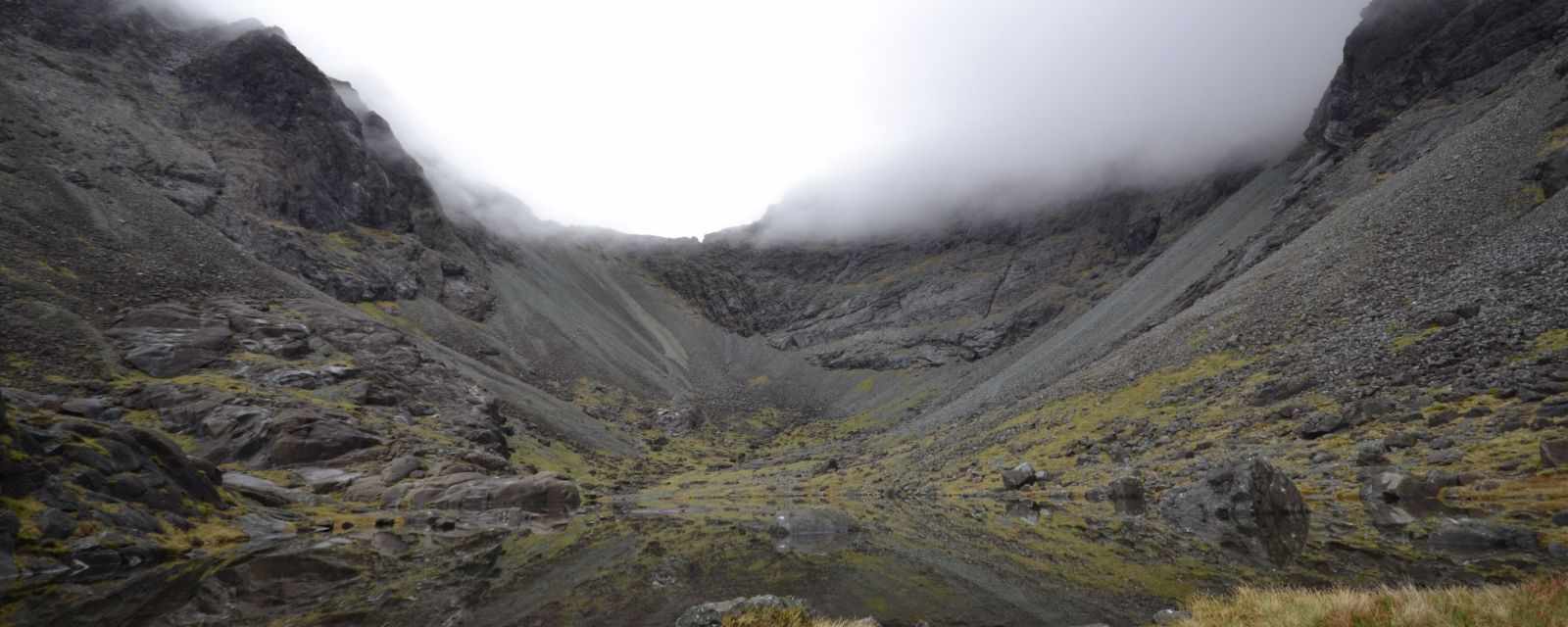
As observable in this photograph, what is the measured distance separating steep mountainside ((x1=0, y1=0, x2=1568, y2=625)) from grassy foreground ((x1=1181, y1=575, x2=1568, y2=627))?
30.2ft

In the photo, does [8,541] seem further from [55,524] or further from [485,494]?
[485,494]

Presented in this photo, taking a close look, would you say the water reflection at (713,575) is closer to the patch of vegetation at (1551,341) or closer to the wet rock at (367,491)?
the wet rock at (367,491)

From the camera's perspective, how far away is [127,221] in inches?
3287

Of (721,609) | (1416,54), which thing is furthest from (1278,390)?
(1416,54)

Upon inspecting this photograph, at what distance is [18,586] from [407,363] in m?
73.4

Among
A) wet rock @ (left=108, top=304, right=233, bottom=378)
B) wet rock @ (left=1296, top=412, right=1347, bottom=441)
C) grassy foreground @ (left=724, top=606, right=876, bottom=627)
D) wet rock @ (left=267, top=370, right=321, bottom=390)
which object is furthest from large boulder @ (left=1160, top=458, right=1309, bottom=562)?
wet rock @ (left=108, top=304, right=233, bottom=378)

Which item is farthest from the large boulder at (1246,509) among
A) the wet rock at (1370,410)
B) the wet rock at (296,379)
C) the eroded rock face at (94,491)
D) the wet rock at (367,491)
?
the wet rock at (296,379)

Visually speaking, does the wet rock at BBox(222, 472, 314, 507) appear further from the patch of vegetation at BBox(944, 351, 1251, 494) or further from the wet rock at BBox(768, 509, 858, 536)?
the patch of vegetation at BBox(944, 351, 1251, 494)

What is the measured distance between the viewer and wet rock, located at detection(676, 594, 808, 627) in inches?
531

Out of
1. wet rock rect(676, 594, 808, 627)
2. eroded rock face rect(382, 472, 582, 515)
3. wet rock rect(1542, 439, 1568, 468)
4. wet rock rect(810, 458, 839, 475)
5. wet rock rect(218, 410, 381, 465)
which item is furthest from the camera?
wet rock rect(810, 458, 839, 475)

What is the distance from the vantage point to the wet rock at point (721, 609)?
44.3ft

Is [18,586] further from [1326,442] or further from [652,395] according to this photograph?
[652,395]

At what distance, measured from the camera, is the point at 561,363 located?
136 meters

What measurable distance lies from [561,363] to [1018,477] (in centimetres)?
10027
